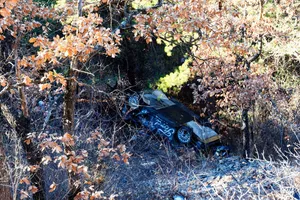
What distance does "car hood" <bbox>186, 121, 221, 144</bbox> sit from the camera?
33.5 ft

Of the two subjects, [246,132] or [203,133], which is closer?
[246,132]

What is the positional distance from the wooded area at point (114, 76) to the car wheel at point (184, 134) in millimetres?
902

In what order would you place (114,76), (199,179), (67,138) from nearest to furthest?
(67,138)
(199,179)
(114,76)

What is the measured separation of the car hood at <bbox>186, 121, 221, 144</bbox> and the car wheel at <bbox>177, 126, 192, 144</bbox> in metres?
0.17

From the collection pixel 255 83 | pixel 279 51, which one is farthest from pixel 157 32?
pixel 279 51

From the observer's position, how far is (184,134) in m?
10.3

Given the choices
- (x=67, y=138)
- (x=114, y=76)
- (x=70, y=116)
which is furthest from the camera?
(x=114, y=76)

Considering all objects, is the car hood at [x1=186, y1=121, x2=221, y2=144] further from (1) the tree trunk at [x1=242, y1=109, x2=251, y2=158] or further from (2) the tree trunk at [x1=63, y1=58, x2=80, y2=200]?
(2) the tree trunk at [x1=63, y1=58, x2=80, y2=200]

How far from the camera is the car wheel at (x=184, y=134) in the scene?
10.3 m

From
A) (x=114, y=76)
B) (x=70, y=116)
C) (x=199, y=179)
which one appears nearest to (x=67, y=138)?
(x=70, y=116)

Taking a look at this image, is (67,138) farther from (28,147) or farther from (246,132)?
(246,132)

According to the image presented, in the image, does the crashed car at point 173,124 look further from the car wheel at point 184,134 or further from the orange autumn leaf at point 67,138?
the orange autumn leaf at point 67,138

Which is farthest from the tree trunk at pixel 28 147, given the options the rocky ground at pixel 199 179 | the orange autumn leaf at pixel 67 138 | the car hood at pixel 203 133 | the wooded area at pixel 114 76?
the car hood at pixel 203 133

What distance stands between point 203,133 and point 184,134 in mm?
597
